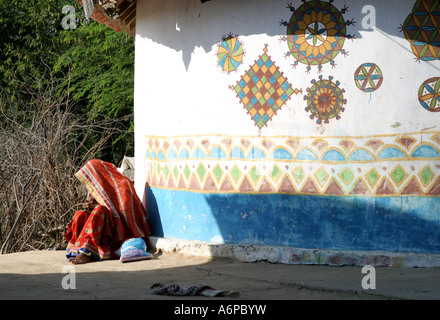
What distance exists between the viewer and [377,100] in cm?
639

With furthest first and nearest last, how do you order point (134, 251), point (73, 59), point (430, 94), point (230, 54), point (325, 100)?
1. point (73, 59)
2. point (134, 251)
3. point (230, 54)
4. point (325, 100)
5. point (430, 94)

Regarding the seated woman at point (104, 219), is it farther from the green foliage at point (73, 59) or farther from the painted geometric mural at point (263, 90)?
the green foliage at point (73, 59)

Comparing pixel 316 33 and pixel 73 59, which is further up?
pixel 73 59

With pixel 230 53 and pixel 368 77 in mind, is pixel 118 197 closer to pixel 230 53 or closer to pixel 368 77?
pixel 230 53

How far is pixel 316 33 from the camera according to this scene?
6582 millimetres

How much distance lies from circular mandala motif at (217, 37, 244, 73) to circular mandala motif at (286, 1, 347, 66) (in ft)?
1.94

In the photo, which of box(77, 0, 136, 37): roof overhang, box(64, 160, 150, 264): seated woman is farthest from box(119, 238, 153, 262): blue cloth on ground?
box(77, 0, 136, 37): roof overhang

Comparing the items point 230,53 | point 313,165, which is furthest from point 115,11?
point 313,165

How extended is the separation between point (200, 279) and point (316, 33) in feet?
8.71

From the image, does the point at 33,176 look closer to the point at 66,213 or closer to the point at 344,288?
the point at 66,213

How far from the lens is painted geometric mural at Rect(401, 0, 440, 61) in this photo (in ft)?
20.4

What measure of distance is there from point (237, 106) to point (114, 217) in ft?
6.42

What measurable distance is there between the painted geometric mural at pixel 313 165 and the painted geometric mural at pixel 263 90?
0.89ft
